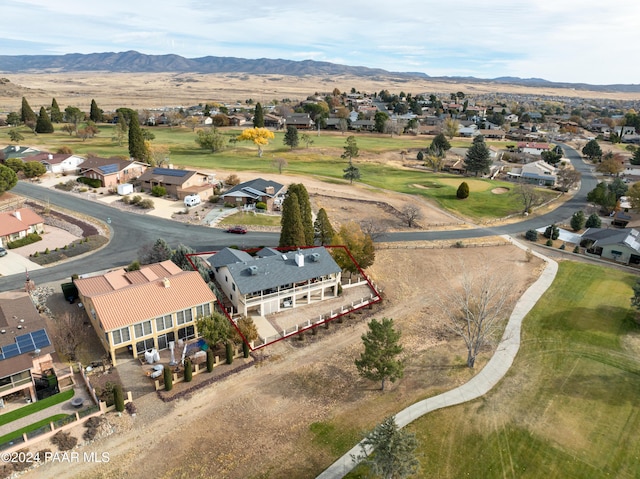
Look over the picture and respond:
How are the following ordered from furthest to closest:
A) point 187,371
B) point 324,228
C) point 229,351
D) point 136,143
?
point 136,143 → point 324,228 → point 229,351 → point 187,371

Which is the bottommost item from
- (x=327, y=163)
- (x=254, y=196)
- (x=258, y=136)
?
(x=254, y=196)

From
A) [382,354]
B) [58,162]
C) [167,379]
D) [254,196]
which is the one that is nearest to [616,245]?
[382,354]

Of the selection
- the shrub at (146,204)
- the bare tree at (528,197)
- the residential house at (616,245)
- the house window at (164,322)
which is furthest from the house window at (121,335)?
the bare tree at (528,197)

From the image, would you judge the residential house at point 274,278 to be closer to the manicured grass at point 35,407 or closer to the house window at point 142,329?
the house window at point 142,329

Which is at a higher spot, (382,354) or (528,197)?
(528,197)

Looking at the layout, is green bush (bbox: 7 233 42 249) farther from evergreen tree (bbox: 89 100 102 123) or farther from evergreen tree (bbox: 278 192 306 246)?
evergreen tree (bbox: 89 100 102 123)

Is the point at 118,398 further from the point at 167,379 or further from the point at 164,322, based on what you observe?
the point at 164,322
